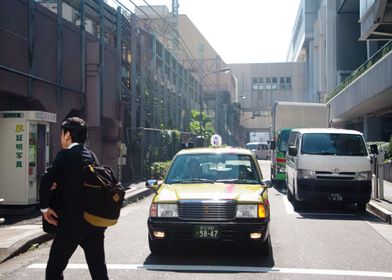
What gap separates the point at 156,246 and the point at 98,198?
3225mm

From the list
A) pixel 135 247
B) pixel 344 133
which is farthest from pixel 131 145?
pixel 135 247

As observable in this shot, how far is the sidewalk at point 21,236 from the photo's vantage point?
752 centimetres

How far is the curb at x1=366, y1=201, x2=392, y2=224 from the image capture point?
11.3 metres

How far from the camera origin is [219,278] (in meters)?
6.20

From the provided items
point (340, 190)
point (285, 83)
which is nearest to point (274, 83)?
point (285, 83)

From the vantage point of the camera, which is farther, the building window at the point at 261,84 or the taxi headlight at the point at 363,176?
the building window at the point at 261,84

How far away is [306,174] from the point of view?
1241 centimetres

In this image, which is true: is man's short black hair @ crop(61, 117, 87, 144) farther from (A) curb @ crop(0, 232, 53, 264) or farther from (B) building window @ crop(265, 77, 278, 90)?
(B) building window @ crop(265, 77, 278, 90)

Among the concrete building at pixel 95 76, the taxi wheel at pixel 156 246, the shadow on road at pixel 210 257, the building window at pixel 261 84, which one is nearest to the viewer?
the shadow on road at pixel 210 257

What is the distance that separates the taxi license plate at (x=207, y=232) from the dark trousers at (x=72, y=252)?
2552 mm

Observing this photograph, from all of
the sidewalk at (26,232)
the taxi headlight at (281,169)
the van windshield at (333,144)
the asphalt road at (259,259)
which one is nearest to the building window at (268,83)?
the taxi headlight at (281,169)

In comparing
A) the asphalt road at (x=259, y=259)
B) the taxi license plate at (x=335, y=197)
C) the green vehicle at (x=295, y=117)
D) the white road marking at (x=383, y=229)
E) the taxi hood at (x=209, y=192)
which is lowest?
the white road marking at (x=383, y=229)

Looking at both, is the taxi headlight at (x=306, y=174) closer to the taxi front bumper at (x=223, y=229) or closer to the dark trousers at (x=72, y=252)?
the taxi front bumper at (x=223, y=229)

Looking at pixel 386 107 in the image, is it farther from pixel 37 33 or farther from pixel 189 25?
pixel 189 25
